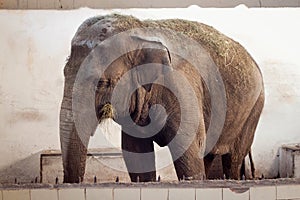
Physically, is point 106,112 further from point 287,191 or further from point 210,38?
point 287,191

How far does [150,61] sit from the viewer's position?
219cm

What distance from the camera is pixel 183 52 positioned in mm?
2346

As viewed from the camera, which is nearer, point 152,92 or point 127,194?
point 127,194

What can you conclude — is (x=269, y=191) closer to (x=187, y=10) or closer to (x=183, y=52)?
(x=183, y=52)

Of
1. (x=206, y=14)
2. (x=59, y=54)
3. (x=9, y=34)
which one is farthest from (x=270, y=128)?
(x=9, y=34)

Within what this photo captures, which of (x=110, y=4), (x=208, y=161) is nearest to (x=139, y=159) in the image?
(x=208, y=161)

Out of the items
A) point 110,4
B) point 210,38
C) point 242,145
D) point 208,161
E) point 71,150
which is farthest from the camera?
point 110,4

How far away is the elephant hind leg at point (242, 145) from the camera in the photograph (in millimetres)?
2648

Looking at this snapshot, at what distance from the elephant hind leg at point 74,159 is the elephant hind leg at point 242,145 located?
0.79m

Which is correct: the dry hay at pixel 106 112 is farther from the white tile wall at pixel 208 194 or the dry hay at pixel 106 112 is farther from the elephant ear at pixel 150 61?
the white tile wall at pixel 208 194

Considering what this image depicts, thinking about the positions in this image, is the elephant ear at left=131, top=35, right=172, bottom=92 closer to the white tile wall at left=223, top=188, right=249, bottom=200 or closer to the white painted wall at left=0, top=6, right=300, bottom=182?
the white painted wall at left=0, top=6, right=300, bottom=182

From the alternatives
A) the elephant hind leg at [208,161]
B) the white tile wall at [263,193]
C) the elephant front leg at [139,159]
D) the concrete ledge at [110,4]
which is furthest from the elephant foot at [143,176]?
the white tile wall at [263,193]

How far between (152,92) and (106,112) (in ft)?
0.64

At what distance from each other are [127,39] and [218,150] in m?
0.66
